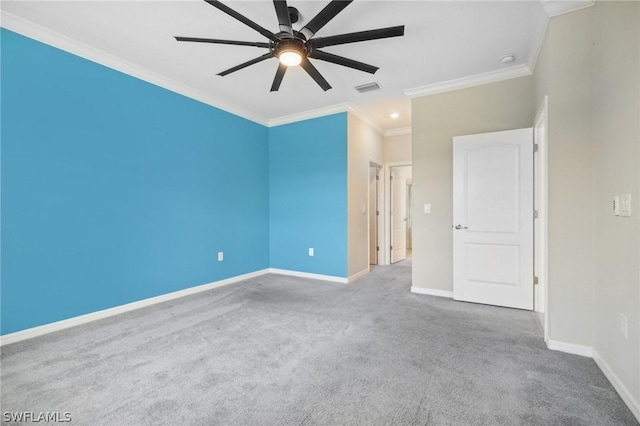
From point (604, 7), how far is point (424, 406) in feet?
9.57

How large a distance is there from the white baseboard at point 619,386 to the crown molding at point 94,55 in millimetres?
4959

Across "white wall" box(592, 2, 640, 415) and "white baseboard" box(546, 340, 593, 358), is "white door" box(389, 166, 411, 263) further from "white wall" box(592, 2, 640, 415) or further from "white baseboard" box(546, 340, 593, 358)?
"white wall" box(592, 2, 640, 415)

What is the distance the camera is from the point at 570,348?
2207 mm

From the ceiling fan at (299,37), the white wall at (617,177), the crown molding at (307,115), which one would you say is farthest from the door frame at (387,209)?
the white wall at (617,177)

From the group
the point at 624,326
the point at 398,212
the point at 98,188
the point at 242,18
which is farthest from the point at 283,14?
the point at 398,212

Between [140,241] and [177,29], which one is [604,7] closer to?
[177,29]

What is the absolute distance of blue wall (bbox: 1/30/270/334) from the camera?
2.45 meters

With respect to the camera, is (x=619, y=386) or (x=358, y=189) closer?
(x=619, y=386)

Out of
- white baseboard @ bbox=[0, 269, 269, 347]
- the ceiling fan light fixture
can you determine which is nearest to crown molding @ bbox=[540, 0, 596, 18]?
the ceiling fan light fixture

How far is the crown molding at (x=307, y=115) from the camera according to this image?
449 centimetres

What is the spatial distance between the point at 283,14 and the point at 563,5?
216 centimetres

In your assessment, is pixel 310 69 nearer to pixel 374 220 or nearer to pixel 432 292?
pixel 432 292

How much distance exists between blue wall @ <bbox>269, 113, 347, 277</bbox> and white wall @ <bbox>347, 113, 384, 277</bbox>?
0.41 ft

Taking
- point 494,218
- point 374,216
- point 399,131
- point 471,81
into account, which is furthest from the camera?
point 374,216
